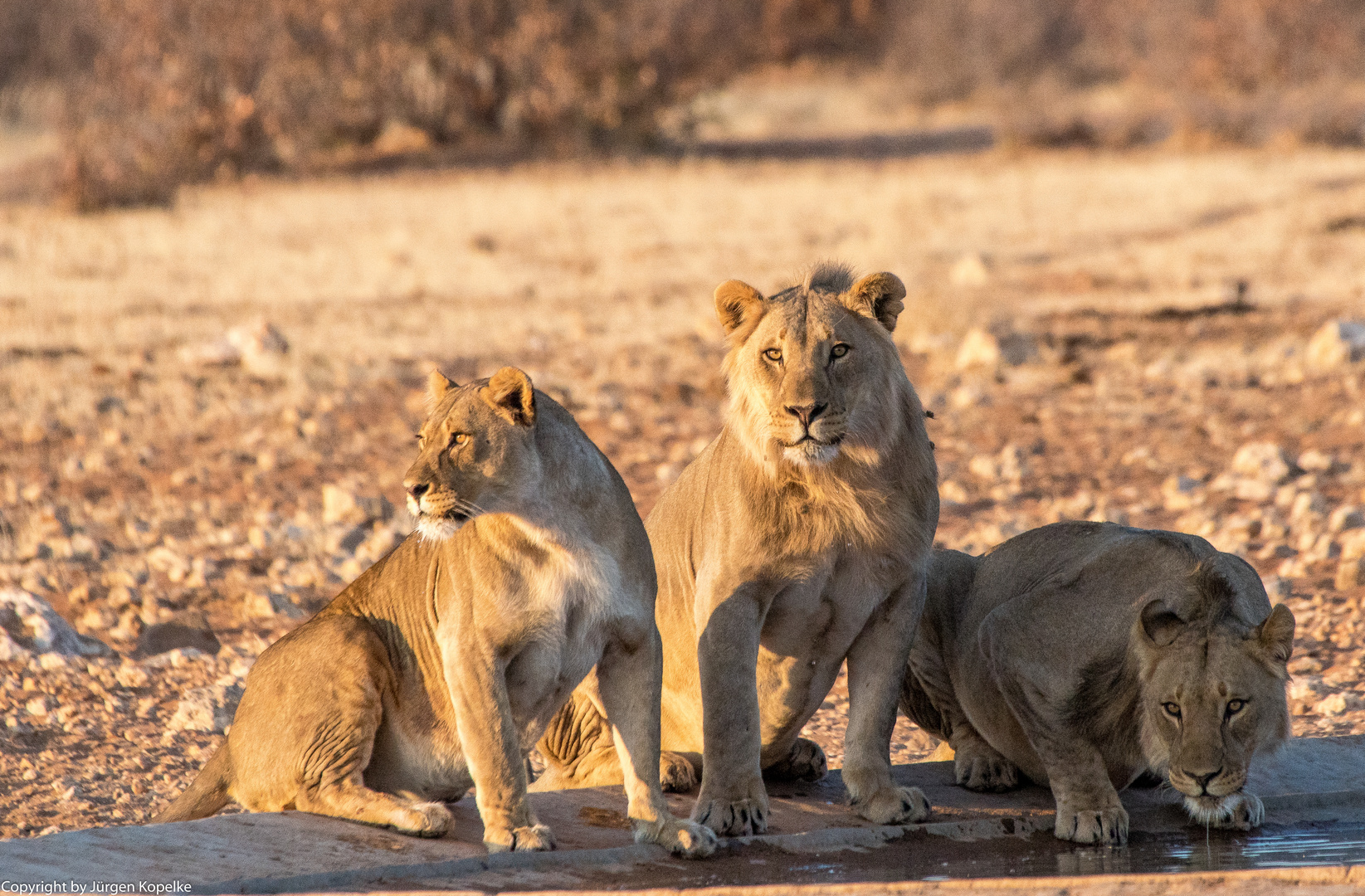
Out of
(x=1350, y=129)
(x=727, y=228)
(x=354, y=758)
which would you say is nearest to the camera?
(x=354, y=758)

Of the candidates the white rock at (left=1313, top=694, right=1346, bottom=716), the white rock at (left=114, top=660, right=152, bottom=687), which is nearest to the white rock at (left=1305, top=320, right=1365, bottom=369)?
the white rock at (left=1313, top=694, right=1346, bottom=716)

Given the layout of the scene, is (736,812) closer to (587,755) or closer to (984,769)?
(587,755)

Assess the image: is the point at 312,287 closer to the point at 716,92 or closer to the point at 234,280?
the point at 234,280

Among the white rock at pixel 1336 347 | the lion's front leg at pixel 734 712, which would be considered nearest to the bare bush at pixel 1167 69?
the white rock at pixel 1336 347

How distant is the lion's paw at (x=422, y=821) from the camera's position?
4227mm

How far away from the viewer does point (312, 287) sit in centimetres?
1296

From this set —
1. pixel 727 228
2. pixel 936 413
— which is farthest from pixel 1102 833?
pixel 727 228

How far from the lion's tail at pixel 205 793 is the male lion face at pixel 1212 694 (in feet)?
7.62

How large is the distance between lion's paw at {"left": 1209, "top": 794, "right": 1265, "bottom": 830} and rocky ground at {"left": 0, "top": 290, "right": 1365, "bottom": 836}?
134cm

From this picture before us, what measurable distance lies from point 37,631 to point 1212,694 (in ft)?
14.3

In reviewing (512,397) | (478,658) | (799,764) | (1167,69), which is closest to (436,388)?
(512,397)

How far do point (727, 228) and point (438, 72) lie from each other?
6.08 metres

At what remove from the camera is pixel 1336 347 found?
1027cm

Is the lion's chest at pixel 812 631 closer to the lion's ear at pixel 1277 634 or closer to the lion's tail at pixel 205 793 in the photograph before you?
the lion's ear at pixel 1277 634
